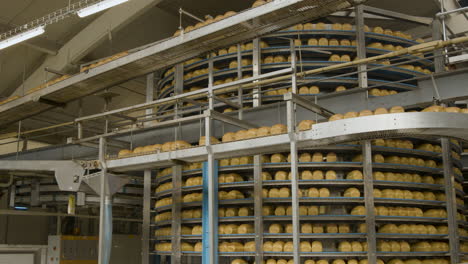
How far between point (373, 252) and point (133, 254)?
9.01 metres

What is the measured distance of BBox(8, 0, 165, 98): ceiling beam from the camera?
43.1ft

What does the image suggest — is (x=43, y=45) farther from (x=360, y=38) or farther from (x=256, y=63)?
(x=360, y=38)

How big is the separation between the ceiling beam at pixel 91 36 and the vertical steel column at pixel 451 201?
772 centimetres

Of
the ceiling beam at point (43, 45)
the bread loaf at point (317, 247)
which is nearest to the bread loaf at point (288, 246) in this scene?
the bread loaf at point (317, 247)

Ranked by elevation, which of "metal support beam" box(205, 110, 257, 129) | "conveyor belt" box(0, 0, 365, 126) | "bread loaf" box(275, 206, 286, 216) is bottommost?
"bread loaf" box(275, 206, 286, 216)

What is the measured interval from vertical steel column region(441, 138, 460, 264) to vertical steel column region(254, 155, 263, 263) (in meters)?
2.99

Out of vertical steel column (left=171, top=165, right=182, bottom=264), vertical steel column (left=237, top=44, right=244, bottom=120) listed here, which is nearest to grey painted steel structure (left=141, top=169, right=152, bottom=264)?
vertical steel column (left=171, top=165, right=182, bottom=264)

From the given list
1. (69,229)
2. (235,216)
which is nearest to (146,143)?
(235,216)

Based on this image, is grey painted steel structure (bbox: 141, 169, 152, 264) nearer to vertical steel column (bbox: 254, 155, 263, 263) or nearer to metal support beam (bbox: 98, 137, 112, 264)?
metal support beam (bbox: 98, 137, 112, 264)

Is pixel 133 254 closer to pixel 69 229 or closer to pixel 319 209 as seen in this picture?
pixel 69 229

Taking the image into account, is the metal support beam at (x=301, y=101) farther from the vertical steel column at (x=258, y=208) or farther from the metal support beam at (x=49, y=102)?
the metal support beam at (x=49, y=102)

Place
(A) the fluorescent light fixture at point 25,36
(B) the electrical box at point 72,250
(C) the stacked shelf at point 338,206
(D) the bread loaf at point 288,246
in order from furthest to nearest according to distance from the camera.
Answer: (B) the electrical box at point 72,250, (A) the fluorescent light fixture at point 25,36, (C) the stacked shelf at point 338,206, (D) the bread loaf at point 288,246

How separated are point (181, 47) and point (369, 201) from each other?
3.99 metres

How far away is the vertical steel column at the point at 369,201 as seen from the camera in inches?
303
